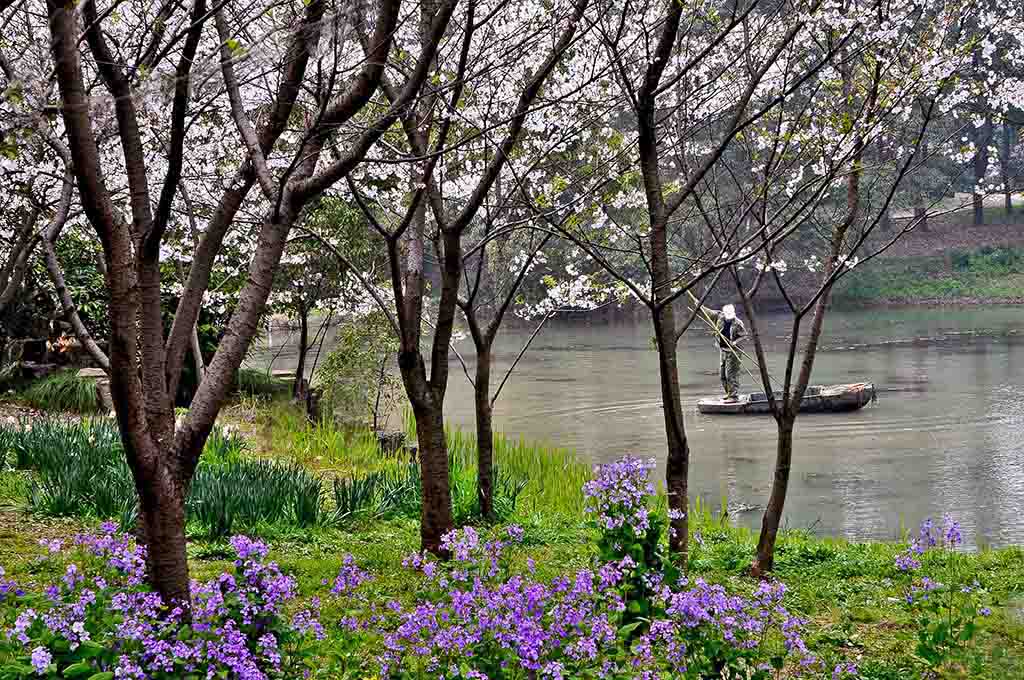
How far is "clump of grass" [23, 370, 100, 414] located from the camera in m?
11.2

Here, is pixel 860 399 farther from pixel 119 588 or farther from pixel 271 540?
pixel 119 588

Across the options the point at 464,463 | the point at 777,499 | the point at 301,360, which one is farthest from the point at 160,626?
the point at 301,360

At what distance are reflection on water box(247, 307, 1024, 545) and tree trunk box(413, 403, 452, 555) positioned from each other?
3.35 metres

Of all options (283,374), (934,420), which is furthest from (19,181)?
(934,420)

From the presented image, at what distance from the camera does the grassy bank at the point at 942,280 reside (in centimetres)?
3403

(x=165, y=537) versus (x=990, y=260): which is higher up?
(x=990, y=260)

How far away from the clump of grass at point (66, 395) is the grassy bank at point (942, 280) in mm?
29249

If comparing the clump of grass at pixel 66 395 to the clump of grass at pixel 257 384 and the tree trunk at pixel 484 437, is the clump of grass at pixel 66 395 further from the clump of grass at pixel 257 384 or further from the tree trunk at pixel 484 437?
the tree trunk at pixel 484 437

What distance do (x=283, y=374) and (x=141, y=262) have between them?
1202 centimetres

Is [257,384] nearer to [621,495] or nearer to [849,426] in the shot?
[849,426]

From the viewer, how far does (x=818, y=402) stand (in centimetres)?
1334

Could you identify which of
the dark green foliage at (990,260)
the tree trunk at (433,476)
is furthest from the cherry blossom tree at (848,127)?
the dark green foliage at (990,260)

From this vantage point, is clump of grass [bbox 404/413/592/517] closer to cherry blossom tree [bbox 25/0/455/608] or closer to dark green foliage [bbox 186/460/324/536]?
dark green foliage [bbox 186/460/324/536]

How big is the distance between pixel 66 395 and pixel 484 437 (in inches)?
288
